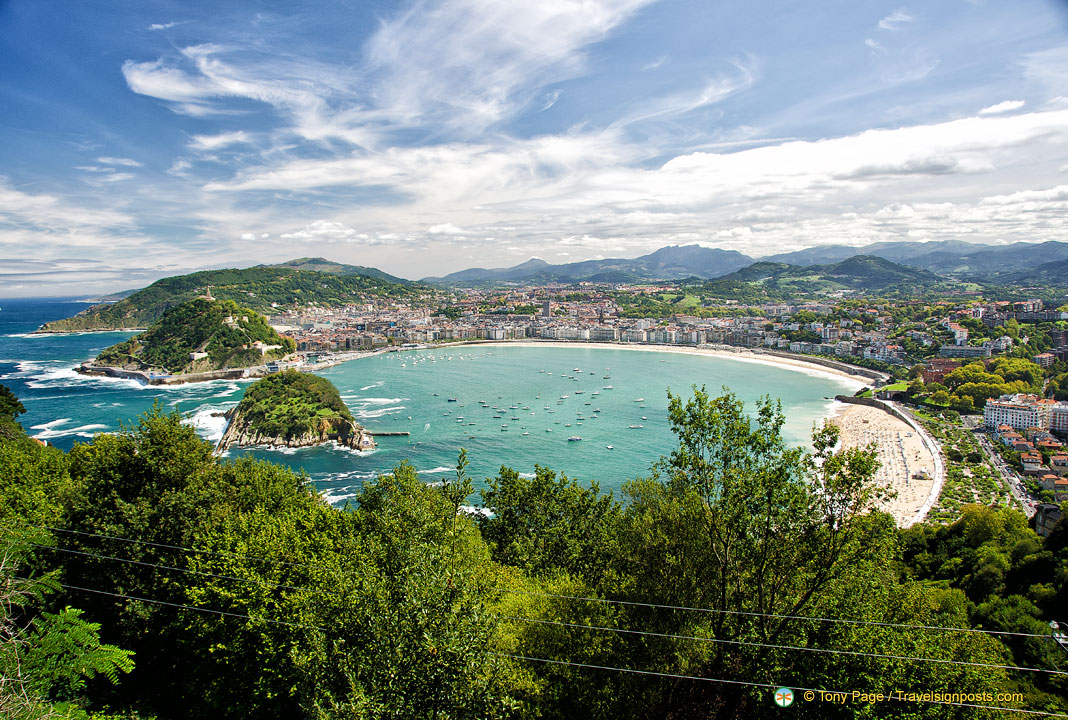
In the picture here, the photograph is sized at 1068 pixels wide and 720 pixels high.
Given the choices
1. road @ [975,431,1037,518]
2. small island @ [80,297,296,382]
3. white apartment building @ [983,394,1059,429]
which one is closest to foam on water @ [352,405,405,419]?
small island @ [80,297,296,382]

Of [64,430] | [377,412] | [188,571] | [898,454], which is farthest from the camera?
[377,412]

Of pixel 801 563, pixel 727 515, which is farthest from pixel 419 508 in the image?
pixel 801 563

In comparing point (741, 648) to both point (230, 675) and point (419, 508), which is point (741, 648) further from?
point (230, 675)

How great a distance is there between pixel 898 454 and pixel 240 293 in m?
86.5

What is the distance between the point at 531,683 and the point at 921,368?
137ft

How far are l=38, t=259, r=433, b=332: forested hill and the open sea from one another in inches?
812

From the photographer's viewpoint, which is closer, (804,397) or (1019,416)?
(1019,416)

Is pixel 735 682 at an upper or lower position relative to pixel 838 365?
upper

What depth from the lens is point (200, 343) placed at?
1761 inches

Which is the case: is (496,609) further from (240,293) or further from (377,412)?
(240,293)

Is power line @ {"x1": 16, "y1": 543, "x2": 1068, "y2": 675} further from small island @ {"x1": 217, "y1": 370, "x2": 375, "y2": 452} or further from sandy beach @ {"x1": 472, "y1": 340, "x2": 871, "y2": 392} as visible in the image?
sandy beach @ {"x1": 472, "y1": 340, "x2": 871, "y2": 392}

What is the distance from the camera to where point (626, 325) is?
72.0 m

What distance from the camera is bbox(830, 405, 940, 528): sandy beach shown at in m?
16.8

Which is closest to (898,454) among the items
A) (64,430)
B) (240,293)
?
(64,430)
